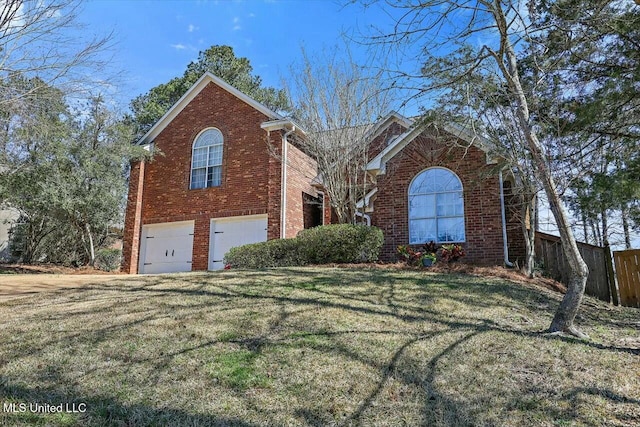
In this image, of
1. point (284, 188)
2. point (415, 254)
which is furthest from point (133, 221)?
point (415, 254)

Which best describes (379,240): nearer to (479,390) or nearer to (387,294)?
(387,294)

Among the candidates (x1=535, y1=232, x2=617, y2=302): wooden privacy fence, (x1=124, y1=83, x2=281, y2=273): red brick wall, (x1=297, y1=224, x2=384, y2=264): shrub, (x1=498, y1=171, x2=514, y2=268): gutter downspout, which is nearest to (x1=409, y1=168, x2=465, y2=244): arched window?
(x1=498, y1=171, x2=514, y2=268): gutter downspout

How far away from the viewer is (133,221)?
1727 cm

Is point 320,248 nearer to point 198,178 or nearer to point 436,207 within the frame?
point 436,207

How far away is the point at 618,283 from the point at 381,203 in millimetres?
6298

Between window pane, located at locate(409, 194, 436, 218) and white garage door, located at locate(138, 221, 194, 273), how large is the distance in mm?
8324

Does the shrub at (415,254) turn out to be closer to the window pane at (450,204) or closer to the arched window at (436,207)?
the arched window at (436,207)

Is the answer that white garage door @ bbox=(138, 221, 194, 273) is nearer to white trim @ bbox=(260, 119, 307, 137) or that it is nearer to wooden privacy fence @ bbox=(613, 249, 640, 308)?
white trim @ bbox=(260, 119, 307, 137)

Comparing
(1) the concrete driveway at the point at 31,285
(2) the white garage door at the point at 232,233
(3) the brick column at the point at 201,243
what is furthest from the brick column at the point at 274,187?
(1) the concrete driveway at the point at 31,285

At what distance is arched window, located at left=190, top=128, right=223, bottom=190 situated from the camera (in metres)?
16.8

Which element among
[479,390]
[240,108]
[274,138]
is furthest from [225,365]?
[240,108]

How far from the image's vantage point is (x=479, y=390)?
14.0 ft

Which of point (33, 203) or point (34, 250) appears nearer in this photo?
point (33, 203)

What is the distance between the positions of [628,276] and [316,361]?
373 inches
